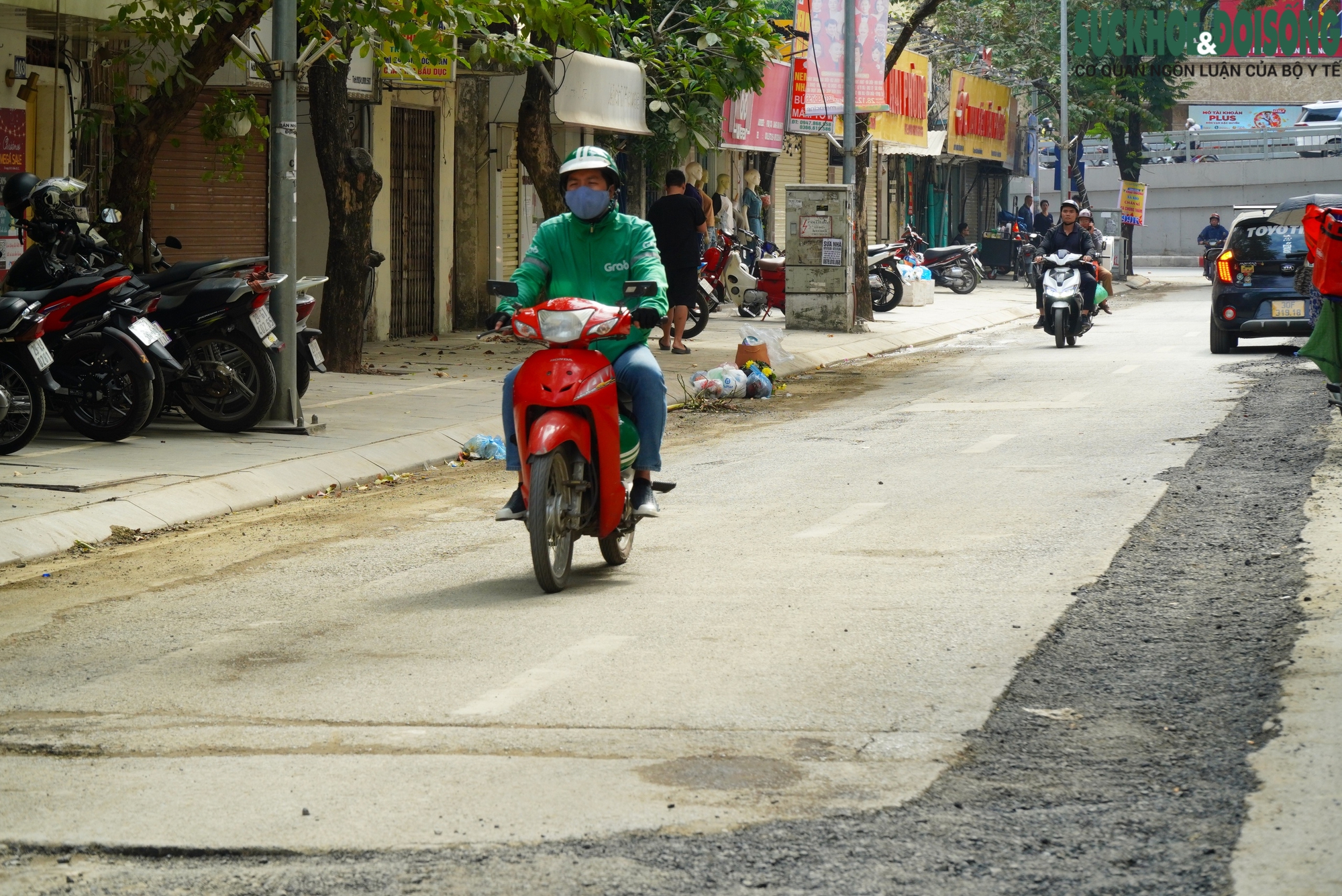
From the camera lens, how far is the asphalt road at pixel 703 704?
3.99 metres

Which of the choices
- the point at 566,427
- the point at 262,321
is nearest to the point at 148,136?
the point at 262,321

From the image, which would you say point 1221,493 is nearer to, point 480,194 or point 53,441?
point 53,441

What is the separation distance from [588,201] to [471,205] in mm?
15723

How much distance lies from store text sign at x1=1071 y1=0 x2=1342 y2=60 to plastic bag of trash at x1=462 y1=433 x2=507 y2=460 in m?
39.6

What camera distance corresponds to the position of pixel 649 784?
448cm

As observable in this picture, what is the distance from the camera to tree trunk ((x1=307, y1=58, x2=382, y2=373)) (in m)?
15.4

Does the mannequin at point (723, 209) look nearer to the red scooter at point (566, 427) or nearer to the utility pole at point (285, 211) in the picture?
the utility pole at point (285, 211)

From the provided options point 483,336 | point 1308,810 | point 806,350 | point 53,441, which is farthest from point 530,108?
point 1308,810

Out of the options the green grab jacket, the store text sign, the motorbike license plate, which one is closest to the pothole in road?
the green grab jacket

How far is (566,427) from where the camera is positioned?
22.8 ft

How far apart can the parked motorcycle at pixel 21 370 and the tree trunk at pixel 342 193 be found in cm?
483

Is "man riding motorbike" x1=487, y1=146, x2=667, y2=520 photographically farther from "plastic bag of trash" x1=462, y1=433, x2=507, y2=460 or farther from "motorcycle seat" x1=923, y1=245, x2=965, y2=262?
"motorcycle seat" x1=923, y1=245, x2=965, y2=262

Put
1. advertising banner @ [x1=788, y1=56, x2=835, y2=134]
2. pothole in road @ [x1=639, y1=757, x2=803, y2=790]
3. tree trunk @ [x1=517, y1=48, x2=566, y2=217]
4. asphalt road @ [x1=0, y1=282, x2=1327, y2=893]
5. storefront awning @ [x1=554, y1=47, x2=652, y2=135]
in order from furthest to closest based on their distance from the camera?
advertising banner @ [x1=788, y1=56, x2=835, y2=134] < storefront awning @ [x1=554, y1=47, x2=652, y2=135] < tree trunk @ [x1=517, y1=48, x2=566, y2=217] < pothole in road @ [x1=639, y1=757, x2=803, y2=790] < asphalt road @ [x1=0, y1=282, x2=1327, y2=893]

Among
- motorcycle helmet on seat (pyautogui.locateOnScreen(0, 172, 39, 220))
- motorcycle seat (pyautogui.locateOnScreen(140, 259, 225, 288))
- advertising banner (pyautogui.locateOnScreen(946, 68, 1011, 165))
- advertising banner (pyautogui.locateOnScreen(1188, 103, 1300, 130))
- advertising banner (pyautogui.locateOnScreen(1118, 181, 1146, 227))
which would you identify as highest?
advertising banner (pyautogui.locateOnScreen(1188, 103, 1300, 130))
